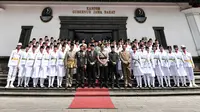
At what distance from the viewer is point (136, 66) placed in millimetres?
8914

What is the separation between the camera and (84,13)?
533 inches

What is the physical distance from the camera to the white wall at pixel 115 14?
42.7 ft

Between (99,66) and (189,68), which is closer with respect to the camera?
(99,66)

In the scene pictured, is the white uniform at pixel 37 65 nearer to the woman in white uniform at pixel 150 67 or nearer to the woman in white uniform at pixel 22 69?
the woman in white uniform at pixel 22 69

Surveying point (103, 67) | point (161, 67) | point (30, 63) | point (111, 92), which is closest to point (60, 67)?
point (30, 63)

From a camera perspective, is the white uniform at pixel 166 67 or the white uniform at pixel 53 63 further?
the white uniform at pixel 166 67

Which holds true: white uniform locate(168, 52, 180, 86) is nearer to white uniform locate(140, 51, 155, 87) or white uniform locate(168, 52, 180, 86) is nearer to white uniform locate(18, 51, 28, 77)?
white uniform locate(140, 51, 155, 87)

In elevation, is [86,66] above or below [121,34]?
below

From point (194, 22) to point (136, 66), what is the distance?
25.1ft

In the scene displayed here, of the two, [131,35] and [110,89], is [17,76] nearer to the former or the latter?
[110,89]

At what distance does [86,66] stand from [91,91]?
1262 mm

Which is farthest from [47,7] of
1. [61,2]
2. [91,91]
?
[91,91]

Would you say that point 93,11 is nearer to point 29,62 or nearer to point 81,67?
point 81,67

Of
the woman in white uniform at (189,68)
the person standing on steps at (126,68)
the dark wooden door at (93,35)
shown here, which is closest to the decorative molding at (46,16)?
the dark wooden door at (93,35)
